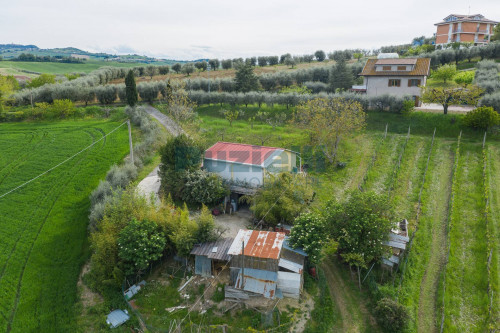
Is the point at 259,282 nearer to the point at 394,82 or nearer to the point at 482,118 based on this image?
the point at 482,118

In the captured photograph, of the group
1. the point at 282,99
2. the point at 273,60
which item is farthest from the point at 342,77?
the point at 273,60

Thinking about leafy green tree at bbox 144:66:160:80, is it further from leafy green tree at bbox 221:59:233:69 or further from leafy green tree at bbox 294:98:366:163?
leafy green tree at bbox 294:98:366:163

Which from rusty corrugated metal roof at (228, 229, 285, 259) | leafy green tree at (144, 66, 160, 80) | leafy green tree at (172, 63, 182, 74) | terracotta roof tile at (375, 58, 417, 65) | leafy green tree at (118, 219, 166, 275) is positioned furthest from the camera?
leafy green tree at (172, 63, 182, 74)

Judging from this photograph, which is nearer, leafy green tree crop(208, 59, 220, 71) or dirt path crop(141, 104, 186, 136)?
dirt path crop(141, 104, 186, 136)

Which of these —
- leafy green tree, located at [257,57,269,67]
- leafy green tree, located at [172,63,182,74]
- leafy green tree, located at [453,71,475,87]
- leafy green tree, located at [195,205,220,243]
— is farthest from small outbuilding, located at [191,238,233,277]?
leafy green tree, located at [257,57,269,67]

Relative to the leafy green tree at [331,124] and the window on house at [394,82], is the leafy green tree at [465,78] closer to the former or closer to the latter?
the window on house at [394,82]

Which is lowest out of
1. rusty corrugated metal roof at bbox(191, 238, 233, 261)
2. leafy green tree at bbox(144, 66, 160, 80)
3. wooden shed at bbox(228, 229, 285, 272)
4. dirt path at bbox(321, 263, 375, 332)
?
dirt path at bbox(321, 263, 375, 332)

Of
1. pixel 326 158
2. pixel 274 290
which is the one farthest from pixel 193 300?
pixel 326 158
